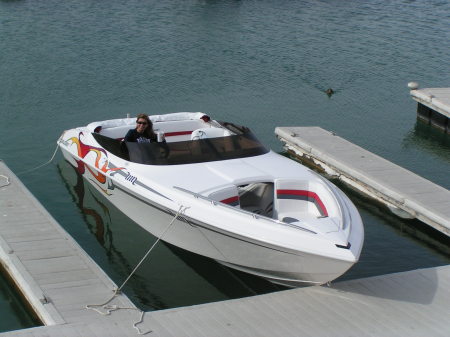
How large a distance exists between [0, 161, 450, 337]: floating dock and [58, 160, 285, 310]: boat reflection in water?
894mm

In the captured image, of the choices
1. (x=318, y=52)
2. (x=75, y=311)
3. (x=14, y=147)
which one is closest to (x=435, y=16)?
(x=318, y=52)

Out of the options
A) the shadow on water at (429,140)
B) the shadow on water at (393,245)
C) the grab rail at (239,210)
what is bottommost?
the shadow on water at (429,140)

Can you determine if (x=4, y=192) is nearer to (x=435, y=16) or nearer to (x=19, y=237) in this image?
(x=19, y=237)

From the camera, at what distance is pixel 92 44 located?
21219 millimetres

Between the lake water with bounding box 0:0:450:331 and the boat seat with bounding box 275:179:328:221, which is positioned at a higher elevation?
the boat seat with bounding box 275:179:328:221

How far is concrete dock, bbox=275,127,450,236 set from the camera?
11698 millimetres

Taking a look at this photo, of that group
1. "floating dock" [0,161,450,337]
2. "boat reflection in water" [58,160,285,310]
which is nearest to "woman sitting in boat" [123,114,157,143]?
"boat reflection in water" [58,160,285,310]

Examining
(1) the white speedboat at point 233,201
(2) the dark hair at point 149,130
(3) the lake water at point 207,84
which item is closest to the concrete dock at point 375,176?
(3) the lake water at point 207,84

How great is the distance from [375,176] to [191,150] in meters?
3.89

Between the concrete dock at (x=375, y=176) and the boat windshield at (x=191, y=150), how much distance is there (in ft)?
8.74

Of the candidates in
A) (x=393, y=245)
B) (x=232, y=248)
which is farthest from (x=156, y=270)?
(x=393, y=245)

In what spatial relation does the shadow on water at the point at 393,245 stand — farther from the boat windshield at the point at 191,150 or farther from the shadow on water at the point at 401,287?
the boat windshield at the point at 191,150

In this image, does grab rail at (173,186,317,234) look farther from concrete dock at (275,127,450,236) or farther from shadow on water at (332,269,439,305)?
concrete dock at (275,127,450,236)

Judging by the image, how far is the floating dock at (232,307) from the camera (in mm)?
7965
